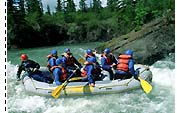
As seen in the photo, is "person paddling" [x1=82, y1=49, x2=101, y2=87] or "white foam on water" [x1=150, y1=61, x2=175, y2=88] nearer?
"white foam on water" [x1=150, y1=61, x2=175, y2=88]

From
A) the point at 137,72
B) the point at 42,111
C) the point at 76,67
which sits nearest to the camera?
the point at 42,111

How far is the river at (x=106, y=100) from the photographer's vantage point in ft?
9.00

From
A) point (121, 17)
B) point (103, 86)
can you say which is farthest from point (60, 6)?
point (103, 86)

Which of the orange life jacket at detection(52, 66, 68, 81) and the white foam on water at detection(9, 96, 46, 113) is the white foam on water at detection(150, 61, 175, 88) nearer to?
the orange life jacket at detection(52, 66, 68, 81)

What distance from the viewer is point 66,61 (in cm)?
333

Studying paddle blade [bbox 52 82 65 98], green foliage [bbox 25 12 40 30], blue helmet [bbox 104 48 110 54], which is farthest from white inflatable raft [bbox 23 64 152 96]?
green foliage [bbox 25 12 40 30]

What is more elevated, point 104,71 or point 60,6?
point 60,6

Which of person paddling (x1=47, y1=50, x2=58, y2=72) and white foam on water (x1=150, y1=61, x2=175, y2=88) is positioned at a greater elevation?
person paddling (x1=47, y1=50, x2=58, y2=72)

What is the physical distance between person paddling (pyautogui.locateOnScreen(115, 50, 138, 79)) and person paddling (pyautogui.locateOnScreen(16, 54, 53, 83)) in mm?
575

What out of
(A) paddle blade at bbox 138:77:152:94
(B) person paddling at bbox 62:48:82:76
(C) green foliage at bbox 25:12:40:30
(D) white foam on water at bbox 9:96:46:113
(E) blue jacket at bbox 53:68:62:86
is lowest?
(D) white foam on water at bbox 9:96:46:113

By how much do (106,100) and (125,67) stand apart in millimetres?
314

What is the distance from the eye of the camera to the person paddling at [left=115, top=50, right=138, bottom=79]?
3002 millimetres

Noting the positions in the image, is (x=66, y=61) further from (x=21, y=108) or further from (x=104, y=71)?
(x=21, y=108)

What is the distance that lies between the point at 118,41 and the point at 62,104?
652 mm
